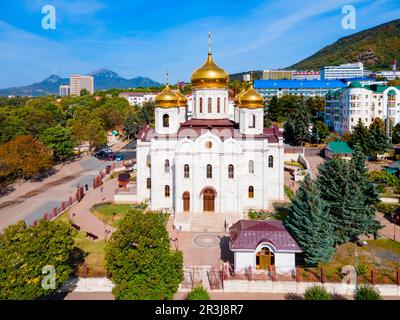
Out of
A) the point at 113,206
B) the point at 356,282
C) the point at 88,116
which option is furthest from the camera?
the point at 88,116

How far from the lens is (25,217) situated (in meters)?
26.2

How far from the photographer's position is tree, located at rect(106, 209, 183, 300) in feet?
44.9

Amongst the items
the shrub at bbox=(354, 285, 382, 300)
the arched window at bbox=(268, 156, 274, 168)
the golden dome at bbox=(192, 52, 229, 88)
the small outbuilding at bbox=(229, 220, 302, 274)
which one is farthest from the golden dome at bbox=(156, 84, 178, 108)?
the shrub at bbox=(354, 285, 382, 300)

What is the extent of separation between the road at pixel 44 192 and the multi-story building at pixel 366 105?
36784mm

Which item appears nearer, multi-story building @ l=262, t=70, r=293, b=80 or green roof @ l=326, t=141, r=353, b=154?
green roof @ l=326, t=141, r=353, b=154

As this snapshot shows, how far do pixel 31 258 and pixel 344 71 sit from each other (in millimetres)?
133172

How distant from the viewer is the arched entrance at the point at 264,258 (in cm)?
1689

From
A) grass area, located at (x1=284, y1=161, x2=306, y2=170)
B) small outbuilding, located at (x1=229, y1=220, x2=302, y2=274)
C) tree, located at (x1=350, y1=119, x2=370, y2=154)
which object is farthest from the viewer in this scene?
tree, located at (x1=350, y1=119, x2=370, y2=154)

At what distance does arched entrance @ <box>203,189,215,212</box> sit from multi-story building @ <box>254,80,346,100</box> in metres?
74.6

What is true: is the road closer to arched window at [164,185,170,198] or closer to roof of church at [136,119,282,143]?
arched window at [164,185,170,198]

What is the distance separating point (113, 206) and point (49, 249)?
14.0 metres

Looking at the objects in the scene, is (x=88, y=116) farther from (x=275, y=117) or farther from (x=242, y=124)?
(x=242, y=124)
